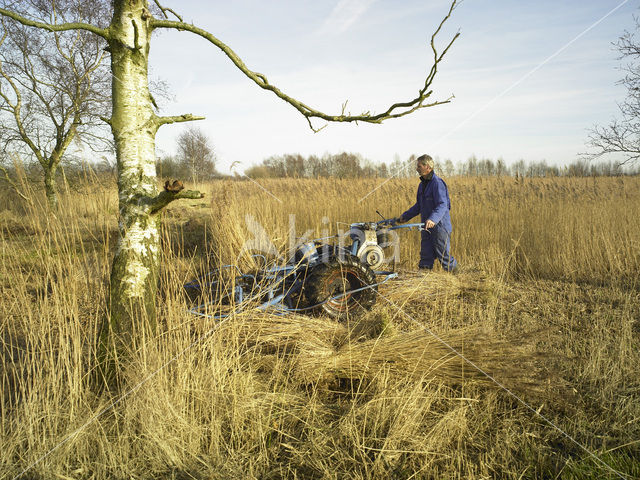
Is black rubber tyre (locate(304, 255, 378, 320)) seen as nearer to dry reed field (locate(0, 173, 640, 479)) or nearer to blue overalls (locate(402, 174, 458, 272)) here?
dry reed field (locate(0, 173, 640, 479))

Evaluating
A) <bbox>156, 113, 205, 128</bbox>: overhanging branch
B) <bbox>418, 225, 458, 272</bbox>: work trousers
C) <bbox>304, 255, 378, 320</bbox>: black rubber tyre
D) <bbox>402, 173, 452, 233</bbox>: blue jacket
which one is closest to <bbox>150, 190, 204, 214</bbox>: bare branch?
<bbox>156, 113, 205, 128</bbox>: overhanging branch

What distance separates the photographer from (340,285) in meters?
3.82

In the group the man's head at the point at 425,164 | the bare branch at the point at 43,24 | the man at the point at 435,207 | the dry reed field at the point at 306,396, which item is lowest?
the dry reed field at the point at 306,396

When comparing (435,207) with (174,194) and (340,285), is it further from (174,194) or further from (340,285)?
(174,194)

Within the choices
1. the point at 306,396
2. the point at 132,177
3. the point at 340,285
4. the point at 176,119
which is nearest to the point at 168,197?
the point at 132,177

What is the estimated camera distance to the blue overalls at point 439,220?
208 inches

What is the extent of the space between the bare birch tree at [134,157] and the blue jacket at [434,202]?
9.02 feet

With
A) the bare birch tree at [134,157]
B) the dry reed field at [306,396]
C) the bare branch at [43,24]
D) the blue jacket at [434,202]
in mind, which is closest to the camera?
the bare branch at [43,24]

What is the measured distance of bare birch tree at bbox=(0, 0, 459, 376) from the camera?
2350 millimetres

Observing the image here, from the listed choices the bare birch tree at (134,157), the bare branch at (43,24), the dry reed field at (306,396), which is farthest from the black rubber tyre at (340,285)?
the bare branch at (43,24)

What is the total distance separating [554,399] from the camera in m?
2.42

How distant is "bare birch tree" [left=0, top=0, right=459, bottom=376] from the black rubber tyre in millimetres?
1519

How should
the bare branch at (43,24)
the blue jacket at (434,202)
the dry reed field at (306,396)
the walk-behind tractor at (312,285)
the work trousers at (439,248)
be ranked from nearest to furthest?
the bare branch at (43,24) < the dry reed field at (306,396) < the walk-behind tractor at (312,285) < the blue jacket at (434,202) < the work trousers at (439,248)

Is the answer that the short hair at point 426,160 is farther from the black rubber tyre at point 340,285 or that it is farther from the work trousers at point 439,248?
the black rubber tyre at point 340,285
